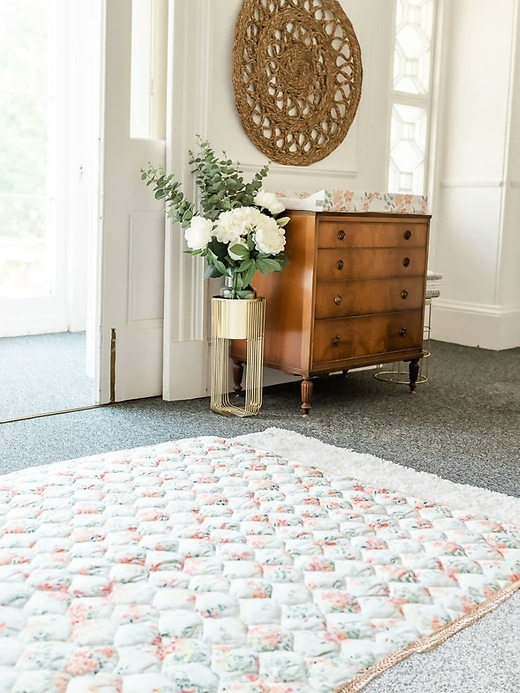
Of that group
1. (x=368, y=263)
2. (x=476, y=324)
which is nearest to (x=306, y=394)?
(x=368, y=263)

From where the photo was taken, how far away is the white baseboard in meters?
5.20

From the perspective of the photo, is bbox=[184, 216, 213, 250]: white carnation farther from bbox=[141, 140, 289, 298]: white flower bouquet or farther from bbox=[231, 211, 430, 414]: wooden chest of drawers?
bbox=[231, 211, 430, 414]: wooden chest of drawers

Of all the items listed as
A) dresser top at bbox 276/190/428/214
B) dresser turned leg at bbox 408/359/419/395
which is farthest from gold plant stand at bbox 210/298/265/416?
dresser turned leg at bbox 408/359/419/395

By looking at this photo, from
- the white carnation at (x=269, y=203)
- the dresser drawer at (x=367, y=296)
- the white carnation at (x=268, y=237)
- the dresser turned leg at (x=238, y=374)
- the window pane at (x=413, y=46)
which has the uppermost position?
the window pane at (x=413, y=46)

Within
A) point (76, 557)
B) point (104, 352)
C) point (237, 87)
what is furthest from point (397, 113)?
point (76, 557)

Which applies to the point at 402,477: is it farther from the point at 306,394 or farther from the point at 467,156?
the point at 467,156

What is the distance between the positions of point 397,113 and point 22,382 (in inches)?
102

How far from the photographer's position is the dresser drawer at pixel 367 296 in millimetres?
3447

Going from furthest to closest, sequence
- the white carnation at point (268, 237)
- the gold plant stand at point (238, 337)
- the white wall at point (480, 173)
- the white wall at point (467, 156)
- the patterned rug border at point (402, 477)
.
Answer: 1. the white wall at point (480, 173)
2. the white wall at point (467, 156)
3. the gold plant stand at point (238, 337)
4. the white carnation at point (268, 237)
5. the patterned rug border at point (402, 477)

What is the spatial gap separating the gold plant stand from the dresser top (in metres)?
0.43

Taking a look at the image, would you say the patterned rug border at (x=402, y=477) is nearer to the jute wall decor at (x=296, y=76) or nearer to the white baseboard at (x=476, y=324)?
the jute wall decor at (x=296, y=76)

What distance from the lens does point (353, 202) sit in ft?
11.6

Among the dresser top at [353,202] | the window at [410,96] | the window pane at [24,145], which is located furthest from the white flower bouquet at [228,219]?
the window pane at [24,145]

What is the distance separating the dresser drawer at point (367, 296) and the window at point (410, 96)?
1219mm
